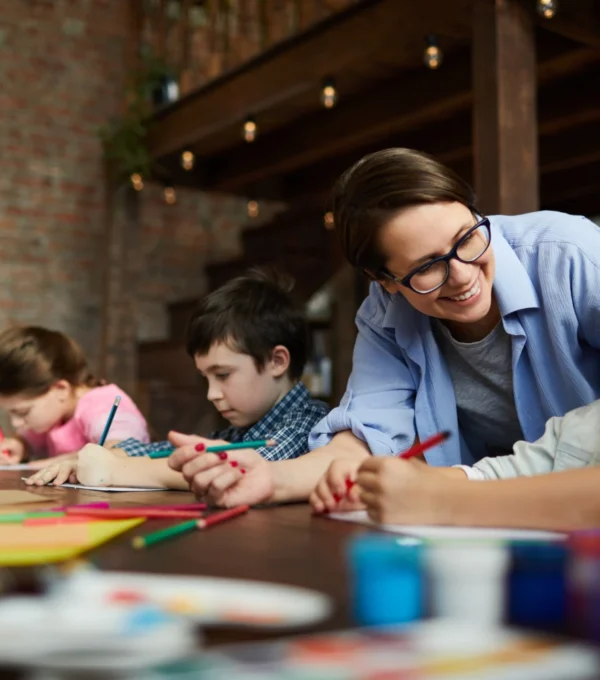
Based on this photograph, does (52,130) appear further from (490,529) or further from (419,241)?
(490,529)

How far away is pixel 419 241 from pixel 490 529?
1.63 feet

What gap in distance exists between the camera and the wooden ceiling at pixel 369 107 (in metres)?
3.12

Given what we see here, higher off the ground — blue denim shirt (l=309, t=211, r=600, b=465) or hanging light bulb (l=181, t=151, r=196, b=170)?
hanging light bulb (l=181, t=151, r=196, b=170)

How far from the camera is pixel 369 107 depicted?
3.89m

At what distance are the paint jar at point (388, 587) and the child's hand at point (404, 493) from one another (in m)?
0.32

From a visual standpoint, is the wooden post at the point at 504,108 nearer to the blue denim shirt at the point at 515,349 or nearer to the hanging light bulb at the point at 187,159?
the blue denim shirt at the point at 515,349

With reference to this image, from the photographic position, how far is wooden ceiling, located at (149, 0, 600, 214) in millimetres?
3115

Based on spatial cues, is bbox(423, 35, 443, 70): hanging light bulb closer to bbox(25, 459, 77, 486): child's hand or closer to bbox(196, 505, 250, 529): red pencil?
bbox(25, 459, 77, 486): child's hand

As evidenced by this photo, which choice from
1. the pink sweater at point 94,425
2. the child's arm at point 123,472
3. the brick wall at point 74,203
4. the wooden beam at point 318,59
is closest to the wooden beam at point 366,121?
the wooden beam at point 318,59

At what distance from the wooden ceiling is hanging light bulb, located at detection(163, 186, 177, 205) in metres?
0.12

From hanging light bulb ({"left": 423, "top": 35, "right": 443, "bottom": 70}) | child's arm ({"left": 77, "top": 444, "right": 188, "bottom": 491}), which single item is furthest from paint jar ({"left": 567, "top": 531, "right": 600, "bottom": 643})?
hanging light bulb ({"left": 423, "top": 35, "right": 443, "bottom": 70})

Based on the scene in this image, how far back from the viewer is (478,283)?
124 cm

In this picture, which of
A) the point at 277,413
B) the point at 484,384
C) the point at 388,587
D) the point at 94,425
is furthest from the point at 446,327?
the point at 94,425

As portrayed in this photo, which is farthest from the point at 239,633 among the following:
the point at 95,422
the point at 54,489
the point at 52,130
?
the point at 52,130
